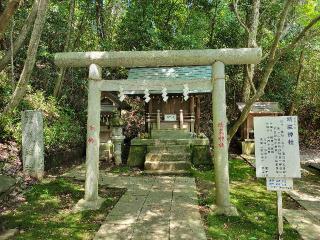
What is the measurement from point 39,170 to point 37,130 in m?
1.12

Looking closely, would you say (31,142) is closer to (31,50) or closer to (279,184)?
(31,50)

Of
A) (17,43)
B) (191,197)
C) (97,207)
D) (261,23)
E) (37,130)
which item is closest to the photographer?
(97,207)

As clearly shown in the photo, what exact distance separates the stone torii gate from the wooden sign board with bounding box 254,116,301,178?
1.06 metres

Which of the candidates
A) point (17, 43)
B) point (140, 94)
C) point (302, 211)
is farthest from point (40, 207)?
point (140, 94)

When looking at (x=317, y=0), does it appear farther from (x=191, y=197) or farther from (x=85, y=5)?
(x=85, y=5)

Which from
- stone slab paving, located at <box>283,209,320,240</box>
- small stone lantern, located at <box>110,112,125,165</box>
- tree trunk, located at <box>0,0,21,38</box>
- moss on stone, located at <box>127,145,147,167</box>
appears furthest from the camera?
small stone lantern, located at <box>110,112,125,165</box>

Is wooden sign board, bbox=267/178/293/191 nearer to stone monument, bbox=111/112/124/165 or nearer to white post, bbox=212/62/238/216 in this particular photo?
white post, bbox=212/62/238/216

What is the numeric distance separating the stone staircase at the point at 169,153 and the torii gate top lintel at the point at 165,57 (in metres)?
5.05

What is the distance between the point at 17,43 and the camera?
8.34 m

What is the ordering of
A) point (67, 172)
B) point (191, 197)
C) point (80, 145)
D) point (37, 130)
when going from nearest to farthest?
1. point (191, 197)
2. point (37, 130)
3. point (67, 172)
4. point (80, 145)

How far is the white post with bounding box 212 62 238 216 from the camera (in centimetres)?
653

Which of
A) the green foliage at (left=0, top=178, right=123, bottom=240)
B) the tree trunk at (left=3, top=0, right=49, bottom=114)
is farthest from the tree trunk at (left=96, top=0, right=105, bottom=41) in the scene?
the green foliage at (left=0, top=178, right=123, bottom=240)

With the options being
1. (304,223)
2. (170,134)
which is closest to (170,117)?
(170,134)

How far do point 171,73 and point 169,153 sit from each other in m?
3.65
